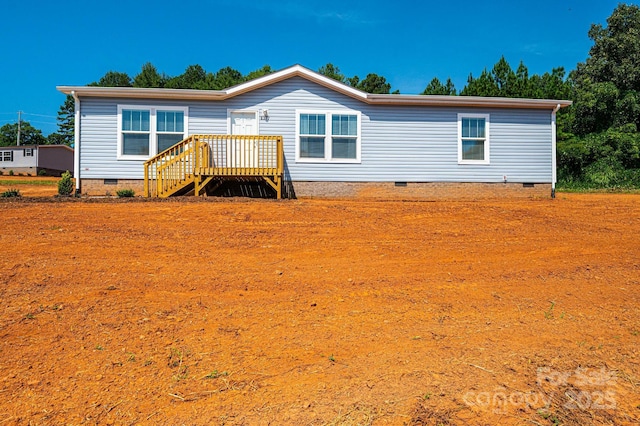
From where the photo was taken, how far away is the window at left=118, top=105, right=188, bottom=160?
43.9 ft

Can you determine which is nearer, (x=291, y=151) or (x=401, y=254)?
(x=401, y=254)

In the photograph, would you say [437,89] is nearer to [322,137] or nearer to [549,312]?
[322,137]

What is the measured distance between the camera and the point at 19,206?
9.63 m

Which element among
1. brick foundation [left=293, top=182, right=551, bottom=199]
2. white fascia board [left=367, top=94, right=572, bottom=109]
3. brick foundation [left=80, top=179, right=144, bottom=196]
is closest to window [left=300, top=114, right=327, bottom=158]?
brick foundation [left=293, top=182, right=551, bottom=199]

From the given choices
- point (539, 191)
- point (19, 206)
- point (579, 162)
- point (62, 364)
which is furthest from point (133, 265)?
point (579, 162)

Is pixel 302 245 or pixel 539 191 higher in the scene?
pixel 539 191

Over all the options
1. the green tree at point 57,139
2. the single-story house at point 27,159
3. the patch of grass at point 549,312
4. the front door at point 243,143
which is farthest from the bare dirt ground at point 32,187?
the green tree at point 57,139

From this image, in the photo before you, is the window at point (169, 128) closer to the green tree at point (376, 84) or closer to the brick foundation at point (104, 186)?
the brick foundation at point (104, 186)

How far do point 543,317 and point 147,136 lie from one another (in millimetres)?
12022

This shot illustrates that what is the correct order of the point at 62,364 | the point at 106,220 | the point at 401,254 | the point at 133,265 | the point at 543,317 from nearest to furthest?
the point at 62,364, the point at 543,317, the point at 133,265, the point at 401,254, the point at 106,220

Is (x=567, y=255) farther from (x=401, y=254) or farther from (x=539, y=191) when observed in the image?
(x=539, y=191)

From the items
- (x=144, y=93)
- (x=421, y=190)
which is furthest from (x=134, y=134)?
(x=421, y=190)

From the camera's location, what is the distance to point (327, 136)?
13.8m

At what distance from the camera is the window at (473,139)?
1431cm
